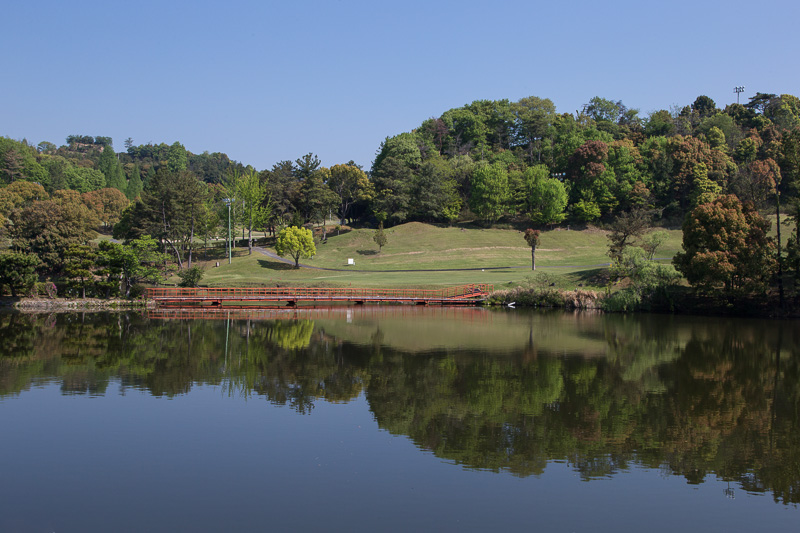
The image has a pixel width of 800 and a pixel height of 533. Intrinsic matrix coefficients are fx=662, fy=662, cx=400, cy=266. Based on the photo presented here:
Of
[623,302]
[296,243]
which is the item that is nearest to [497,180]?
[296,243]

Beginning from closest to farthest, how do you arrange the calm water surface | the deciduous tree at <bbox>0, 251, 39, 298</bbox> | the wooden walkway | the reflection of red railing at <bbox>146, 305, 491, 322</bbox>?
the calm water surface < the reflection of red railing at <bbox>146, 305, 491, 322</bbox> < the deciduous tree at <bbox>0, 251, 39, 298</bbox> < the wooden walkway

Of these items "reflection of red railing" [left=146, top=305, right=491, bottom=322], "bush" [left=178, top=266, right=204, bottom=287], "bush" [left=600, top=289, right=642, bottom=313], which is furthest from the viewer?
"bush" [left=178, top=266, right=204, bottom=287]

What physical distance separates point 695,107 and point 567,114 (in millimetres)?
33952

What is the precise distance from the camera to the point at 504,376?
29.8m

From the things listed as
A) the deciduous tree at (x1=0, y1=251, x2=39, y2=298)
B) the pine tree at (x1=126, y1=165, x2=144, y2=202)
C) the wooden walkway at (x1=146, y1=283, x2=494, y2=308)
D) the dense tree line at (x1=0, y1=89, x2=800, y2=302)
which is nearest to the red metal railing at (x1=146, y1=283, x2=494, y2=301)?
the wooden walkway at (x1=146, y1=283, x2=494, y2=308)

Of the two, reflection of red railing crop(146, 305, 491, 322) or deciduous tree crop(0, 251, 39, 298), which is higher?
deciduous tree crop(0, 251, 39, 298)

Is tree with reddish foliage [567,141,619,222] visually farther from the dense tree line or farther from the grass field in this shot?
the grass field

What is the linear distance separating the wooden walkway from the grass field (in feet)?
10.7

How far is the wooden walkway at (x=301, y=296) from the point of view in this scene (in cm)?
5822

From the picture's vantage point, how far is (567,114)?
137 meters

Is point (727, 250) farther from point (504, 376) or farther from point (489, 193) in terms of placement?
point (489, 193)

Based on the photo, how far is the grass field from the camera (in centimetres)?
6794

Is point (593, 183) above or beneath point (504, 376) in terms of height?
above

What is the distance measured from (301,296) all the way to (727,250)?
36243 mm
